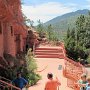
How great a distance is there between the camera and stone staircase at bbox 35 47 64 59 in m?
33.6

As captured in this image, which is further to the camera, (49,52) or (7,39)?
(49,52)

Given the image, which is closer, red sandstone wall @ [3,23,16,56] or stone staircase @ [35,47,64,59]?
red sandstone wall @ [3,23,16,56]

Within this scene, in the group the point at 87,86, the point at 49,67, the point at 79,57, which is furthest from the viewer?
the point at 79,57

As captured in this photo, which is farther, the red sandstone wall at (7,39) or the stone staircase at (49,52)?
the stone staircase at (49,52)

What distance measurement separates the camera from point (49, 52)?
113ft

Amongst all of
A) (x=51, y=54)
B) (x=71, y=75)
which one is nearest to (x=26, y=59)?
(x=71, y=75)

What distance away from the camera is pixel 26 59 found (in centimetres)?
2384

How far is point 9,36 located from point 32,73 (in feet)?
8.55

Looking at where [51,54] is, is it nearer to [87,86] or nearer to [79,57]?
[79,57]

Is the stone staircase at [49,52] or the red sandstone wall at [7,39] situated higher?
the red sandstone wall at [7,39]

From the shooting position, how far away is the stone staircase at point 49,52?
3362 centimetres

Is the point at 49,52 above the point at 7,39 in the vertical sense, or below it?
below

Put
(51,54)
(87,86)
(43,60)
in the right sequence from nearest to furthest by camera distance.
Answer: (87,86)
(43,60)
(51,54)

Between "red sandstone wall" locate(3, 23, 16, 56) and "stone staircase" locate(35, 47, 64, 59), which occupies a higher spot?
"red sandstone wall" locate(3, 23, 16, 56)
